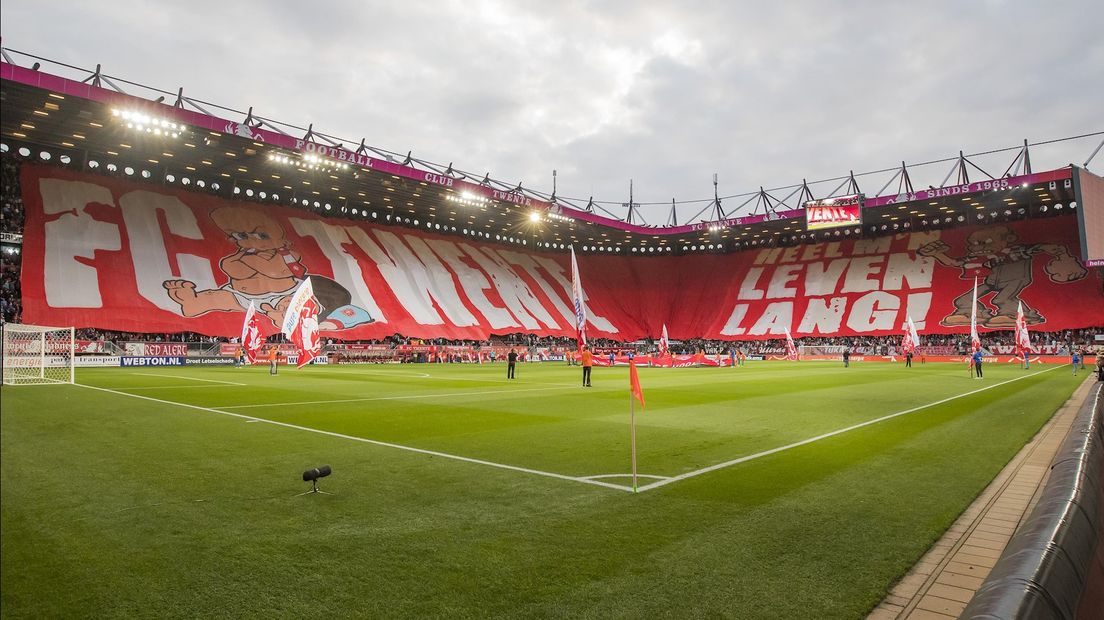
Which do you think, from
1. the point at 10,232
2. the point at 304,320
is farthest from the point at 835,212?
the point at 10,232

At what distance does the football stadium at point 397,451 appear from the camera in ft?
Result: 14.7

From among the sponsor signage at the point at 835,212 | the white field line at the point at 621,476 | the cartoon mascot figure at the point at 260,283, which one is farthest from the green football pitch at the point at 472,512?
the sponsor signage at the point at 835,212

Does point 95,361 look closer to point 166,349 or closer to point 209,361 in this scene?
point 166,349

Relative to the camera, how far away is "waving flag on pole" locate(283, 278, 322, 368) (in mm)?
26922

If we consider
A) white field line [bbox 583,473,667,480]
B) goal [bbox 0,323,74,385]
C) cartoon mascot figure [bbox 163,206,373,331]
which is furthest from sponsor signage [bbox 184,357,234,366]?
white field line [bbox 583,473,667,480]

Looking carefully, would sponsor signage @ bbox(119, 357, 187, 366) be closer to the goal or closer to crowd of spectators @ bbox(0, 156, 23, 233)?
the goal

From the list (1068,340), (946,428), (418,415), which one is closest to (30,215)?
(418,415)

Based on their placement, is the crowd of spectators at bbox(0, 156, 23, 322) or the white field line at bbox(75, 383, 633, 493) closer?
the white field line at bbox(75, 383, 633, 493)

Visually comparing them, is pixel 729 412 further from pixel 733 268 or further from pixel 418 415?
pixel 733 268

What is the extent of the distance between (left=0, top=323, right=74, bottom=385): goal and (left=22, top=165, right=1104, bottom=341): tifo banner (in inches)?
436

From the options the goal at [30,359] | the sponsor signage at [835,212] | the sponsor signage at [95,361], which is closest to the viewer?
the goal at [30,359]

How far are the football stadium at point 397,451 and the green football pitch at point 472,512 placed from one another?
0.04 metres

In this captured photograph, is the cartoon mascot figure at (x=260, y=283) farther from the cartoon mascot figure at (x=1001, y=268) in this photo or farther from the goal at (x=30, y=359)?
the cartoon mascot figure at (x=1001, y=268)

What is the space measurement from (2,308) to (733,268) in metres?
78.1
